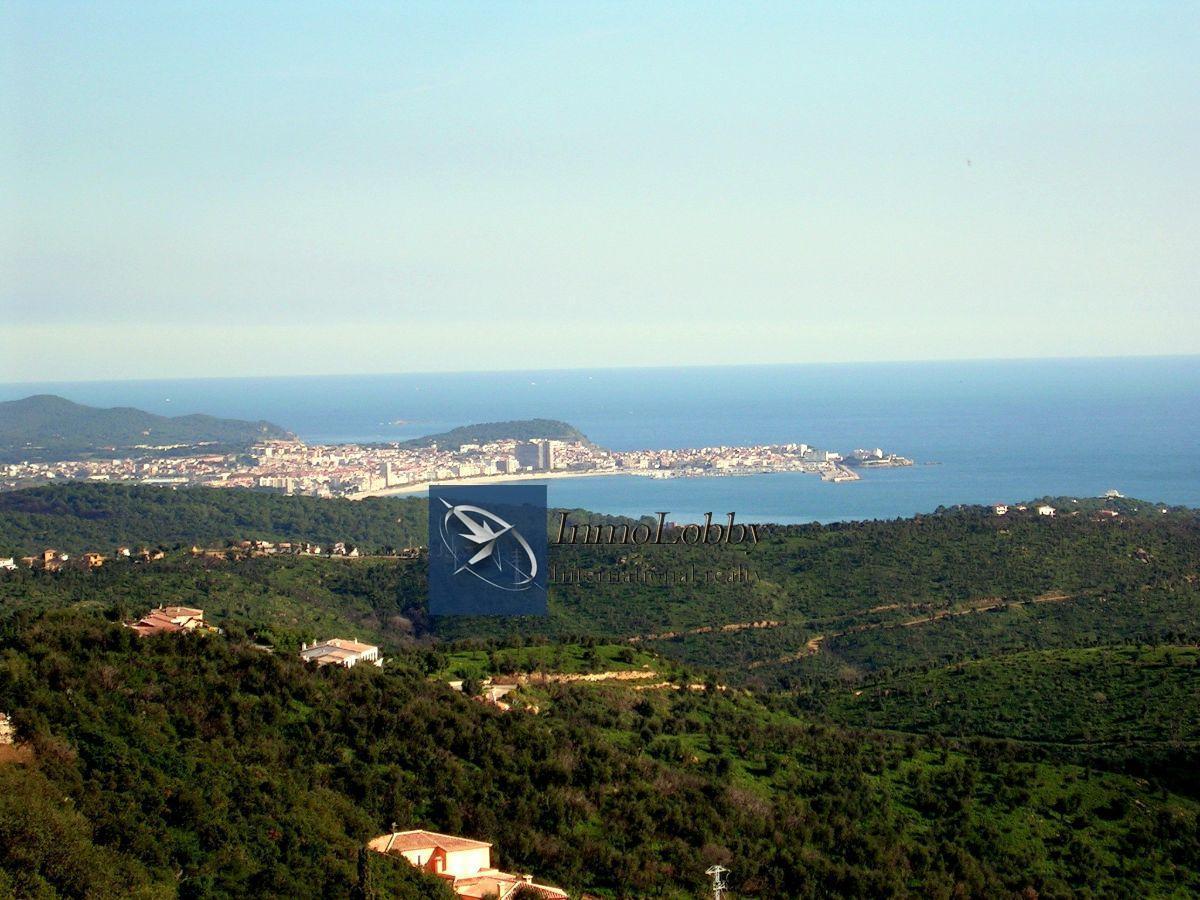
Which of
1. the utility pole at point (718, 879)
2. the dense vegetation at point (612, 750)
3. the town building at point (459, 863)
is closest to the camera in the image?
the dense vegetation at point (612, 750)

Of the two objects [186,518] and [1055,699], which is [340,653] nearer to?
[1055,699]

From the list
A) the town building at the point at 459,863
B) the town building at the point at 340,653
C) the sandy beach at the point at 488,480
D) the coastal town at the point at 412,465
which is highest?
the town building at the point at 340,653

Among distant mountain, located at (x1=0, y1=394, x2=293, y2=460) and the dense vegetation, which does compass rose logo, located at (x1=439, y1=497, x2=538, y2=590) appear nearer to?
the dense vegetation

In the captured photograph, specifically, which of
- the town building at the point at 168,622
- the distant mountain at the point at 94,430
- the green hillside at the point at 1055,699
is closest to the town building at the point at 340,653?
the town building at the point at 168,622

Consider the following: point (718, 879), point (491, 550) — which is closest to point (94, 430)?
point (491, 550)

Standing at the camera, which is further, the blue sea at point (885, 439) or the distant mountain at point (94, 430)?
the distant mountain at point (94, 430)

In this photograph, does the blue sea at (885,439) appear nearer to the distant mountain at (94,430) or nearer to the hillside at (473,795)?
the distant mountain at (94,430)

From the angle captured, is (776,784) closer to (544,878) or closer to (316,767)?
(544,878)
